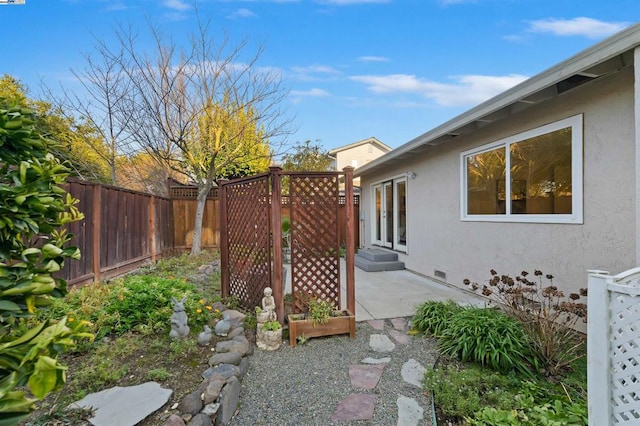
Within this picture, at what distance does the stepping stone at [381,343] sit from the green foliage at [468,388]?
0.61m

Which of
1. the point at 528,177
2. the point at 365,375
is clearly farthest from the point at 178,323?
the point at 528,177

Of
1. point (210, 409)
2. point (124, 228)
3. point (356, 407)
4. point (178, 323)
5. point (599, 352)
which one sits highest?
point (124, 228)

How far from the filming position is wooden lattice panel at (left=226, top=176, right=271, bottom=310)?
3.98 m

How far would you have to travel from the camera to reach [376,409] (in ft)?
7.83

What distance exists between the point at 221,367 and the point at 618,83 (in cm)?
460

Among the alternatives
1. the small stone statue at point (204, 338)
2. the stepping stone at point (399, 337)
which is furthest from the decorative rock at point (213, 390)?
the stepping stone at point (399, 337)

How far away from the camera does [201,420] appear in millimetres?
2068

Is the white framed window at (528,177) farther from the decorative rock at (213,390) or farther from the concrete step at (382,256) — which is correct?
the decorative rock at (213,390)

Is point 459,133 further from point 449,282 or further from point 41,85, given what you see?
point 41,85

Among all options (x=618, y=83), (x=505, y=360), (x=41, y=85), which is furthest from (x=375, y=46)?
(x=41, y=85)

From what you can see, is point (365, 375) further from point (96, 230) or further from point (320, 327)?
point (96, 230)

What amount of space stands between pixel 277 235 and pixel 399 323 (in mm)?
1918

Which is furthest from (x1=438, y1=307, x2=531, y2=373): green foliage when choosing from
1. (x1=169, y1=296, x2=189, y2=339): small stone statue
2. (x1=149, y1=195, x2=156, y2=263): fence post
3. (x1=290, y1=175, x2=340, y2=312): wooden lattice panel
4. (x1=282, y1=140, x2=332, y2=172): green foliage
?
(x1=282, y1=140, x2=332, y2=172): green foliage

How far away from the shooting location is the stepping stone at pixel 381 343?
335 cm
